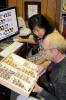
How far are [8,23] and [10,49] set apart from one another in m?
0.35

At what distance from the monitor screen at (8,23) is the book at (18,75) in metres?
0.70

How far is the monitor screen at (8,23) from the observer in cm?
247

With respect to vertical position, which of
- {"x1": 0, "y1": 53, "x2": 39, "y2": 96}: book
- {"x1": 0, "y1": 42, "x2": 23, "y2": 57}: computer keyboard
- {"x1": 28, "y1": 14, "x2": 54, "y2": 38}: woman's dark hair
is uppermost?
{"x1": 28, "y1": 14, "x2": 54, "y2": 38}: woman's dark hair

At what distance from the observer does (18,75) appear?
5.41 ft

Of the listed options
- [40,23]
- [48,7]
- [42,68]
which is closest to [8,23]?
[40,23]

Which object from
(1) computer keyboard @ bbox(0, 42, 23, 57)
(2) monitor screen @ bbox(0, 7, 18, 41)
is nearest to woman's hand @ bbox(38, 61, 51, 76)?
(1) computer keyboard @ bbox(0, 42, 23, 57)

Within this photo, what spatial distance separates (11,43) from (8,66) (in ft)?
2.86

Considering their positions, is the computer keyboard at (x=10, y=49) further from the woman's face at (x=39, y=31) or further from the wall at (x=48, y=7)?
the wall at (x=48, y=7)

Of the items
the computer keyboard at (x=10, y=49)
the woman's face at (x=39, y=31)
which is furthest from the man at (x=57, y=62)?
the computer keyboard at (x=10, y=49)

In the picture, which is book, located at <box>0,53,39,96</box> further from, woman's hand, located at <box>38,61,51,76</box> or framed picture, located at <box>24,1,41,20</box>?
framed picture, located at <box>24,1,41,20</box>

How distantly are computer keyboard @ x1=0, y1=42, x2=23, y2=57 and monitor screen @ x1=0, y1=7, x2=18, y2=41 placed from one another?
0.12m

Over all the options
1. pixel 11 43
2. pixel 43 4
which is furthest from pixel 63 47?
pixel 43 4

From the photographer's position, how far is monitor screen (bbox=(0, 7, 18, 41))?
247 cm

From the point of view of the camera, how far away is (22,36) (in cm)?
273
